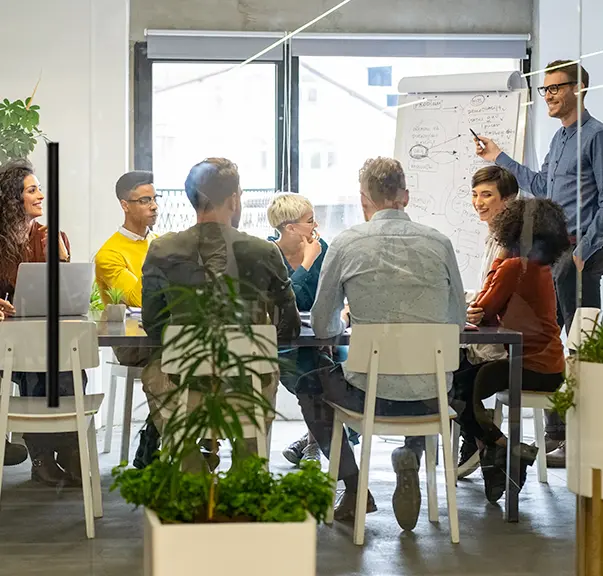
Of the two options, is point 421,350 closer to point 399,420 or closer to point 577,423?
point 399,420

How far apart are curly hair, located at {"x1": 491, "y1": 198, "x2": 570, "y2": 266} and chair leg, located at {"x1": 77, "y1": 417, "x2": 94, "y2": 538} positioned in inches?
55.9

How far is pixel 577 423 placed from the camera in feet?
11.6

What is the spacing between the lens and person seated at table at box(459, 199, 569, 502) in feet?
11.5

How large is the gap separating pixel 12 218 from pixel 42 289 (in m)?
0.23

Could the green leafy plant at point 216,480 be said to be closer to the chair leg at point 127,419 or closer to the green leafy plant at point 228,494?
the green leafy plant at point 228,494

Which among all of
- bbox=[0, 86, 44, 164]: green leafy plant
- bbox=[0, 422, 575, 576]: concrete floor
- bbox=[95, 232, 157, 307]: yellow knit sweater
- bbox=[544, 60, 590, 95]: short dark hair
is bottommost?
bbox=[0, 422, 575, 576]: concrete floor

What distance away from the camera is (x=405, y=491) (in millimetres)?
3461

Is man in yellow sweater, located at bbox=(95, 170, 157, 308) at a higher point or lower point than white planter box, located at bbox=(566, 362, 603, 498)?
higher

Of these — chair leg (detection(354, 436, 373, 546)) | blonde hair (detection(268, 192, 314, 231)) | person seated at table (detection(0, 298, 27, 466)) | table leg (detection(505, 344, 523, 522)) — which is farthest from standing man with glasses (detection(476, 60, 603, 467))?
person seated at table (detection(0, 298, 27, 466))

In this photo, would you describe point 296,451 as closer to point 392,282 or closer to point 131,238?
point 392,282

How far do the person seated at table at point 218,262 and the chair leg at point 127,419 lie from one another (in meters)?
0.05

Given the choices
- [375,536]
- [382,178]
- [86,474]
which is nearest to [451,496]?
[375,536]

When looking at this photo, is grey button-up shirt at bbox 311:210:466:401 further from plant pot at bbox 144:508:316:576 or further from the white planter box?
plant pot at bbox 144:508:316:576

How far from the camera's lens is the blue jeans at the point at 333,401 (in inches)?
133
